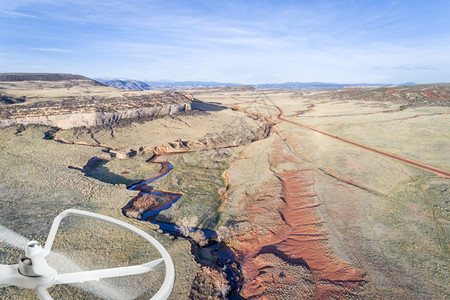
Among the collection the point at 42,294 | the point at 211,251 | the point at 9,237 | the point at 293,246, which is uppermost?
the point at 42,294

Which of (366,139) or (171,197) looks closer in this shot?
(171,197)

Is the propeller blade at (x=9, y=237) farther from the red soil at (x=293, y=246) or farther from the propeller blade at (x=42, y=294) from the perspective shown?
the red soil at (x=293, y=246)

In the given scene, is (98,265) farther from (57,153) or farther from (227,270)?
(57,153)

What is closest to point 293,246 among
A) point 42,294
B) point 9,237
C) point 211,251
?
point 211,251

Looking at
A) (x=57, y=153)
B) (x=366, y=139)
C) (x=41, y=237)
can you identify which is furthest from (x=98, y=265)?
(x=366, y=139)

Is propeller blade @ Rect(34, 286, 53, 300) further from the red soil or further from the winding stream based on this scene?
the red soil

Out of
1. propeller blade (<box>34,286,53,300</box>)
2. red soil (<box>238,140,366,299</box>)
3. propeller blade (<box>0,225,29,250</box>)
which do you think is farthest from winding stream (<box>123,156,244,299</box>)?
propeller blade (<box>34,286,53,300</box>)

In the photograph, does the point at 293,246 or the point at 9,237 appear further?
the point at 293,246

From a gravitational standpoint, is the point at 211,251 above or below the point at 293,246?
below

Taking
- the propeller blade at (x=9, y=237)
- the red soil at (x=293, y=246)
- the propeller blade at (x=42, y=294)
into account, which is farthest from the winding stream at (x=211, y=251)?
the propeller blade at (x=42, y=294)

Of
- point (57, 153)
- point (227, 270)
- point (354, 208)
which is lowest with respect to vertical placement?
point (227, 270)

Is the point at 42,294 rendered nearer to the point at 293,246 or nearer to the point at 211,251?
the point at 211,251
